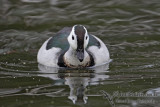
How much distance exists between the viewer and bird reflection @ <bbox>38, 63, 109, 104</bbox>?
34.8 ft

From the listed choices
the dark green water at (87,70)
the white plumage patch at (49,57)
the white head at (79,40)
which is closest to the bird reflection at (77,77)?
the dark green water at (87,70)

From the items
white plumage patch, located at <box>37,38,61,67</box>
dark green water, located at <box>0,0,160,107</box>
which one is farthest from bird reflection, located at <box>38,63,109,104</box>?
white plumage patch, located at <box>37,38,61,67</box>

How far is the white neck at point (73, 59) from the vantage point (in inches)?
516

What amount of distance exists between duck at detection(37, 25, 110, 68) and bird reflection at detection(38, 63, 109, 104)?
18 centimetres

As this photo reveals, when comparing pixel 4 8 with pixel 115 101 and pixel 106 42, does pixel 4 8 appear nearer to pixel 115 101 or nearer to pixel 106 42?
pixel 106 42

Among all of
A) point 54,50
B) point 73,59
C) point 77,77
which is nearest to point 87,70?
point 73,59

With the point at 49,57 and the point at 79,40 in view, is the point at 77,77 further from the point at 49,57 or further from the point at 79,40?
the point at 49,57

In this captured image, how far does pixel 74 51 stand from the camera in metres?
13.1

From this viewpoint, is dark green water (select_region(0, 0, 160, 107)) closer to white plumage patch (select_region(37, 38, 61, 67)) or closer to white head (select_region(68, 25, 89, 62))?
white plumage patch (select_region(37, 38, 61, 67))

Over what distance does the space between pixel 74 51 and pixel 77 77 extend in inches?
39.7

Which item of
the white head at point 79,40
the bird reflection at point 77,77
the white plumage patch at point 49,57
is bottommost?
the bird reflection at point 77,77

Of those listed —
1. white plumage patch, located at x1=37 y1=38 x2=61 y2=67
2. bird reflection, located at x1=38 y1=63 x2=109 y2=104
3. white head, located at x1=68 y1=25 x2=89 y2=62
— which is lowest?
bird reflection, located at x1=38 y1=63 x2=109 y2=104

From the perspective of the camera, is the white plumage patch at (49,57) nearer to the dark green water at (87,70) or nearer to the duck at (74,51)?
the duck at (74,51)

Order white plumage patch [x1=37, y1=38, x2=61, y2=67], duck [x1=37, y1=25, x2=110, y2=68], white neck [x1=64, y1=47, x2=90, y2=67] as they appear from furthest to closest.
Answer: white plumage patch [x1=37, y1=38, x2=61, y2=67]
white neck [x1=64, y1=47, x2=90, y2=67]
duck [x1=37, y1=25, x2=110, y2=68]
